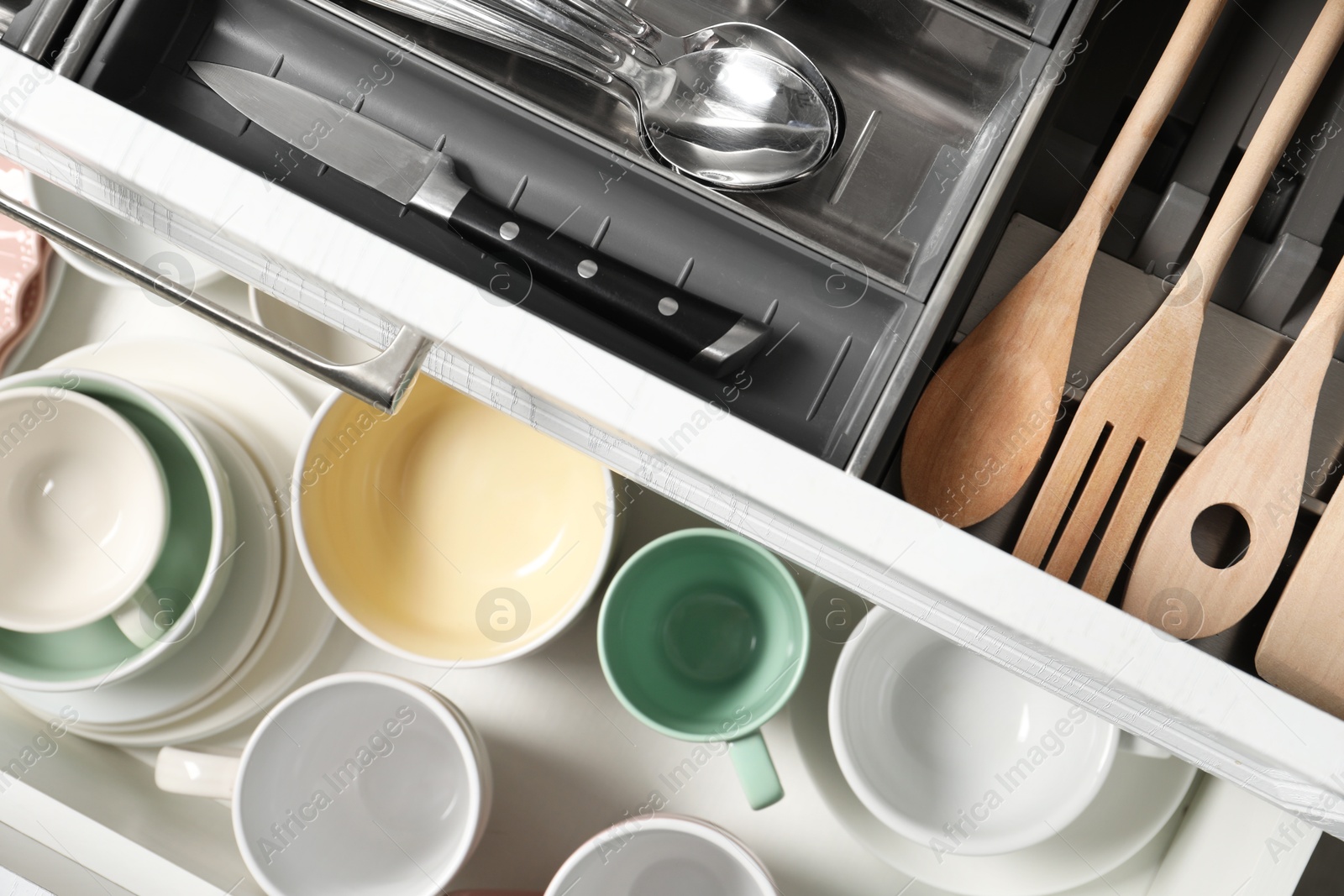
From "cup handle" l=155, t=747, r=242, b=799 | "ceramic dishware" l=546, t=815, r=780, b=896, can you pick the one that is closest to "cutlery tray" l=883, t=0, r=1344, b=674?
"ceramic dishware" l=546, t=815, r=780, b=896

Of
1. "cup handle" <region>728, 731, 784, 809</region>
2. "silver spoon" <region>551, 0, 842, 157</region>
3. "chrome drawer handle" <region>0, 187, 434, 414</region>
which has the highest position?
"silver spoon" <region>551, 0, 842, 157</region>

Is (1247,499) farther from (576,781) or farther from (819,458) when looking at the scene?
(576,781)

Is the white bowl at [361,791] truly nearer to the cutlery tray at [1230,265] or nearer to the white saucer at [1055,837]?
the white saucer at [1055,837]

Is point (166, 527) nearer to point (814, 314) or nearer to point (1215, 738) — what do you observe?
point (814, 314)

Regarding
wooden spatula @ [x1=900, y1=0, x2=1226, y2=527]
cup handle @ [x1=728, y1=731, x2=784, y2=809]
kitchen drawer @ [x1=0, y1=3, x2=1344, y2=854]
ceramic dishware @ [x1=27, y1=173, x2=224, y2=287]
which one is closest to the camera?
kitchen drawer @ [x1=0, y1=3, x2=1344, y2=854]

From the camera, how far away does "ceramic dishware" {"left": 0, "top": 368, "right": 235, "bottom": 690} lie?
568 millimetres

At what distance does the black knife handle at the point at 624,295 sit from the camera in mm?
444

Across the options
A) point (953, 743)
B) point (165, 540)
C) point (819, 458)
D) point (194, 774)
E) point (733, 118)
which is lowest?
point (194, 774)

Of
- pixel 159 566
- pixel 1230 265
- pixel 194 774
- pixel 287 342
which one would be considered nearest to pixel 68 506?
pixel 159 566

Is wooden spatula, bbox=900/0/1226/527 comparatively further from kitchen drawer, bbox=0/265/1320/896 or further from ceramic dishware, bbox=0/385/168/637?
ceramic dishware, bbox=0/385/168/637

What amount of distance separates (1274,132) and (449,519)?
1.74 feet

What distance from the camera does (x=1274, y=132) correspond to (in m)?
0.43

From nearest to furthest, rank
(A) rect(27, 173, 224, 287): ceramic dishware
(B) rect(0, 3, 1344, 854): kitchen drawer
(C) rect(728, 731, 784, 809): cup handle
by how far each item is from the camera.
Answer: (B) rect(0, 3, 1344, 854): kitchen drawer
(C) rect(728, 731, 784, 809): cup handle
(A) rect(27, 173, 224, 287): ceramic dishware

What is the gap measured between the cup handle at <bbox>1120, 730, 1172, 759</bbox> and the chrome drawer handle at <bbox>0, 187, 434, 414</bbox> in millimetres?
459
